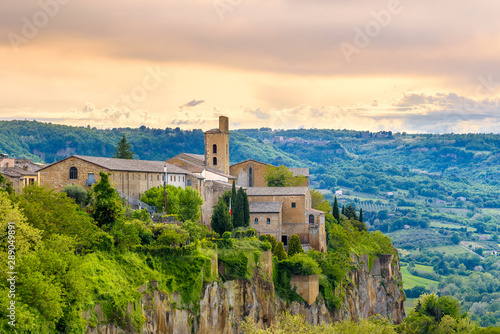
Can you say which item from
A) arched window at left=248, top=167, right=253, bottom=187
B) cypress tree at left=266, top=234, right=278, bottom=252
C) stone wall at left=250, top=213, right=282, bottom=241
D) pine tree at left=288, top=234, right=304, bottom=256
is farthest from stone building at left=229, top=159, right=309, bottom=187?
cypress tree at left=266, top=234, right=278, bottom=252

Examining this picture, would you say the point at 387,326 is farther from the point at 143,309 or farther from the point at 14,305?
the point at 14,305

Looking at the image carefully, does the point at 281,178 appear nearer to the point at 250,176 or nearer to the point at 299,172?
the point at 299,172

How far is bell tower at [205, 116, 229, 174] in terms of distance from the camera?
109 m

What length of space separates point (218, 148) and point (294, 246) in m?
35.9

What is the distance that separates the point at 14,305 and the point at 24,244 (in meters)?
5.50

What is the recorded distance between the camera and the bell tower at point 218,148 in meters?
109

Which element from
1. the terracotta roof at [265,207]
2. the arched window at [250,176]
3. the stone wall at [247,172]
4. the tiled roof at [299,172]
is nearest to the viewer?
the terracotta roof at [265,207]

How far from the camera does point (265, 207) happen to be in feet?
270

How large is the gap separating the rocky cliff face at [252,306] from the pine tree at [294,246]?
589cm

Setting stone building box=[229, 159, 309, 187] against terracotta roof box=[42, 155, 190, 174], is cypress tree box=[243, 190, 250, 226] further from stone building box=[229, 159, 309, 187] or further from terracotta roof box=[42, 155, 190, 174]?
stone building box=[229, 159, 309, 187]

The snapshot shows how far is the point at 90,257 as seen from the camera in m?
48.1

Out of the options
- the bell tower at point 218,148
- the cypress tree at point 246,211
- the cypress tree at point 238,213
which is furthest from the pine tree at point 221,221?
the bell tower at point 218,148

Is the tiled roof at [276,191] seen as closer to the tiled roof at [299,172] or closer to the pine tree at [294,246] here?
the pine tree at [294,246]

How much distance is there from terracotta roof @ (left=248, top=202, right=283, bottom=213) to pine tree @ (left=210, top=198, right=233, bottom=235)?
6336 mm
